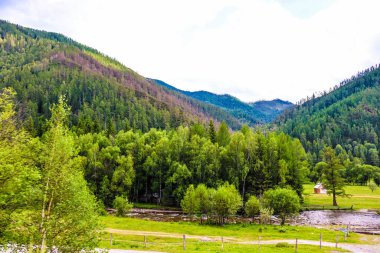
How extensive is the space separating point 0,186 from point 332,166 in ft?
346

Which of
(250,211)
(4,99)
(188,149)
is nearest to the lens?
(4,99)

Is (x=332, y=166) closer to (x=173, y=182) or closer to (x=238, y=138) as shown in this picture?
(x=238, y=138)

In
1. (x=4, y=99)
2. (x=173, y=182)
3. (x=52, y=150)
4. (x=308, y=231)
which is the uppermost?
(x=4, y=99)

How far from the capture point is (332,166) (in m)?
104

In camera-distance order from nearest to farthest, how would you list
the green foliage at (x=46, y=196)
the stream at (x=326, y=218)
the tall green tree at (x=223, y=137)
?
the green foliage at (x=46, y=196)
the stream at (x=326, y=218)
the tall green tree at (x=223, y=137)

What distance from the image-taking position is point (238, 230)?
62.1 m

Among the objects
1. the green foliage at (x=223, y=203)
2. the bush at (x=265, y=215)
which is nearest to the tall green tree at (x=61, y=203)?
the green foliage at (x=223, y=203)

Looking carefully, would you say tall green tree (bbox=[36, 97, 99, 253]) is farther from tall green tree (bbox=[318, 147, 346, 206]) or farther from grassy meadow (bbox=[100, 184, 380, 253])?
tall green tree (bbox=[318, 147, 346, 206])

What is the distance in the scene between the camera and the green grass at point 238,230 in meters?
54.8

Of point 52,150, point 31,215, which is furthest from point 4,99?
point 31,215

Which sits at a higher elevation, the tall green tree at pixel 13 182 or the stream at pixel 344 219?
the tall green tree at pixel 13 182

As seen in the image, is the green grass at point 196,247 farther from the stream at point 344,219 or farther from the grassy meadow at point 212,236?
the stream at point 344,219

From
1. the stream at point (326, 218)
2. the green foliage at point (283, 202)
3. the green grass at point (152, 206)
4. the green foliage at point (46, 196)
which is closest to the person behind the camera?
the green foliage at point (46, 196)

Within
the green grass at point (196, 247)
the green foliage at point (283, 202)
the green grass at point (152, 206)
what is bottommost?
the green grass at point (152, 206)
